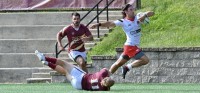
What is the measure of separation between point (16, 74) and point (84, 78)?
8.16m

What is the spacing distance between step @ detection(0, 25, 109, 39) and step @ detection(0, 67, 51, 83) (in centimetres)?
177

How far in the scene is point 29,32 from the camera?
28969 millimetres

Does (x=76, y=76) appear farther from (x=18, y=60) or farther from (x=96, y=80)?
(x=18, y=60)

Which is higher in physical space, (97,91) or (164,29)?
(164,29)

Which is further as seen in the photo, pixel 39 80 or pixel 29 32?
pixel 29 32

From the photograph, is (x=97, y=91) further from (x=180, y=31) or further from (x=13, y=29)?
(x=13, y=29)

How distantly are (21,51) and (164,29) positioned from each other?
413cm

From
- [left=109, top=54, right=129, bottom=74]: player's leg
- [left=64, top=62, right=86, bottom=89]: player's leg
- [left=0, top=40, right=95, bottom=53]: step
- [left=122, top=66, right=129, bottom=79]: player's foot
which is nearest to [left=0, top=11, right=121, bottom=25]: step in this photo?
[left=0, top=40, right=95, bottom=53]: step

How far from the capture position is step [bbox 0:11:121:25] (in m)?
29.4

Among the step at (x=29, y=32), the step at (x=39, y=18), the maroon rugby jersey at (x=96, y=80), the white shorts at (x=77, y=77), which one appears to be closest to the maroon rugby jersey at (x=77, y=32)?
the white shorts at (x=77, y=77)

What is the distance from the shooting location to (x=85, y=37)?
23062 mm

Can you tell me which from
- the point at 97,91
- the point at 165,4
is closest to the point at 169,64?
the point at 165,4

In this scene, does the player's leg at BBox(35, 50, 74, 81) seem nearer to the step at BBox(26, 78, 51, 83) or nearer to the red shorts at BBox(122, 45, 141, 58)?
the red shorts at BBox(122, 45, 141, 58)

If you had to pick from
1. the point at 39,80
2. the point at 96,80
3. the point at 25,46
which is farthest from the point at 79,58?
the point at 25,46
